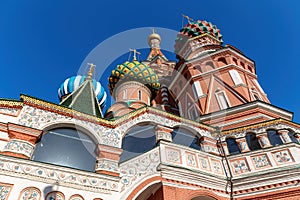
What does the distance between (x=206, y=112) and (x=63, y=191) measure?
910 cm

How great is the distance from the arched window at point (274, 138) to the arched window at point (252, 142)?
0.54m

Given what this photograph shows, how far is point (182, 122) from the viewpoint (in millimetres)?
9461

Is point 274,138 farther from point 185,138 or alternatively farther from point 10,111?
point 10,111

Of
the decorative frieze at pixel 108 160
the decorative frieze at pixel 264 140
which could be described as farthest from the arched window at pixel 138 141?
the decorative frieze at pixel 264 140

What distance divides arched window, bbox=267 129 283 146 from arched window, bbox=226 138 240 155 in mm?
1405

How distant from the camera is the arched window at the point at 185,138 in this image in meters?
9.21

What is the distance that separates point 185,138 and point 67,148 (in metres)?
4.85

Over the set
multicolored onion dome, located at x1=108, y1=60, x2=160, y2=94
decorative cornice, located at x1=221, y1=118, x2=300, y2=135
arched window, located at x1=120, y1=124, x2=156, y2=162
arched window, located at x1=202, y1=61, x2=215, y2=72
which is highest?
multicolored onion dome, located at x1=108, y1=60, x2=160, y2=94

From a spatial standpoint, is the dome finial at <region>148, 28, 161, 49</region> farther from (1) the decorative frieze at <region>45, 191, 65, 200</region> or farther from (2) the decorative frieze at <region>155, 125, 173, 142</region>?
(1) the decorative frieze at <region>45, 191, 65, 200</region>

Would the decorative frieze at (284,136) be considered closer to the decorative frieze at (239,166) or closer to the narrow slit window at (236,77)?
the decorative frieze at (239,166)

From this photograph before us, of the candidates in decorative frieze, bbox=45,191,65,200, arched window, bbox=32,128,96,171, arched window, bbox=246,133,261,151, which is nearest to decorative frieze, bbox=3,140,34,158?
arched window, bbox=32,128,96,171

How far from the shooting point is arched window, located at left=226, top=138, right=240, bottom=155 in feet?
31.0

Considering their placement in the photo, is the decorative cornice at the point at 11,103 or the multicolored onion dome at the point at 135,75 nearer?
the decorative cornice at the point at 11,103

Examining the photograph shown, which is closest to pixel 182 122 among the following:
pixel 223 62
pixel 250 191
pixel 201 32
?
pixel 250 191
